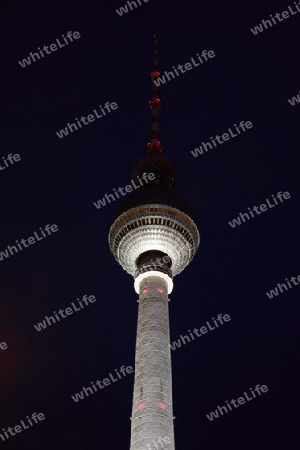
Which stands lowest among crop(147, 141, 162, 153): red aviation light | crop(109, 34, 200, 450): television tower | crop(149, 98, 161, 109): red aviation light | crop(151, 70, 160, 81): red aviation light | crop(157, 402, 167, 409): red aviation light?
crop(157, 402, 167, 409): red aviation light

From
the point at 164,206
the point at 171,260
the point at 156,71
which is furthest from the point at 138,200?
the point at 156,71

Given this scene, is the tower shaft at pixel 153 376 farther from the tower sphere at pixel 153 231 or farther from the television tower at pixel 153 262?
the tower sphere at pixel 153 231

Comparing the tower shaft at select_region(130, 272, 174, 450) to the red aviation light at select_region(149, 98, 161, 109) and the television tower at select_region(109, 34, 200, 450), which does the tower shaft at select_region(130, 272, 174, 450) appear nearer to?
the television tower at select_region(109, 34, 200, 450)

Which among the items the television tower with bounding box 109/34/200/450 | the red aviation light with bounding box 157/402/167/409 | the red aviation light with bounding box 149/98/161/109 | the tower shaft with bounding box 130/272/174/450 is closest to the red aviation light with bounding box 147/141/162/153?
the television tower with bounding box 109/34/200/450

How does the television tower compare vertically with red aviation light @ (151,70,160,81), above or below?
below

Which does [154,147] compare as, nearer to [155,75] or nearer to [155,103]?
[155,103]

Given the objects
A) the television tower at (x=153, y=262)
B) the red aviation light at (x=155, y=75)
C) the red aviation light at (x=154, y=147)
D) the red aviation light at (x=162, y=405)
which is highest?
the red aviation light at (x=155, y=75)

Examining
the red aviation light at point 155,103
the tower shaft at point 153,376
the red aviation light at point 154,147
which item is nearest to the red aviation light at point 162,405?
the tower shaft at point 153,376

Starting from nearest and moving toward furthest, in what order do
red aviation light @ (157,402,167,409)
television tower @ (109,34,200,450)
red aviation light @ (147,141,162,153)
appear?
1. television tower @ (109,34,200,450)
2. red aviation light @ (157,402,167,409)
3. red aviation light @ (147,141,162,153)

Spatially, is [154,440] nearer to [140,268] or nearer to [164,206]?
[140,268]
